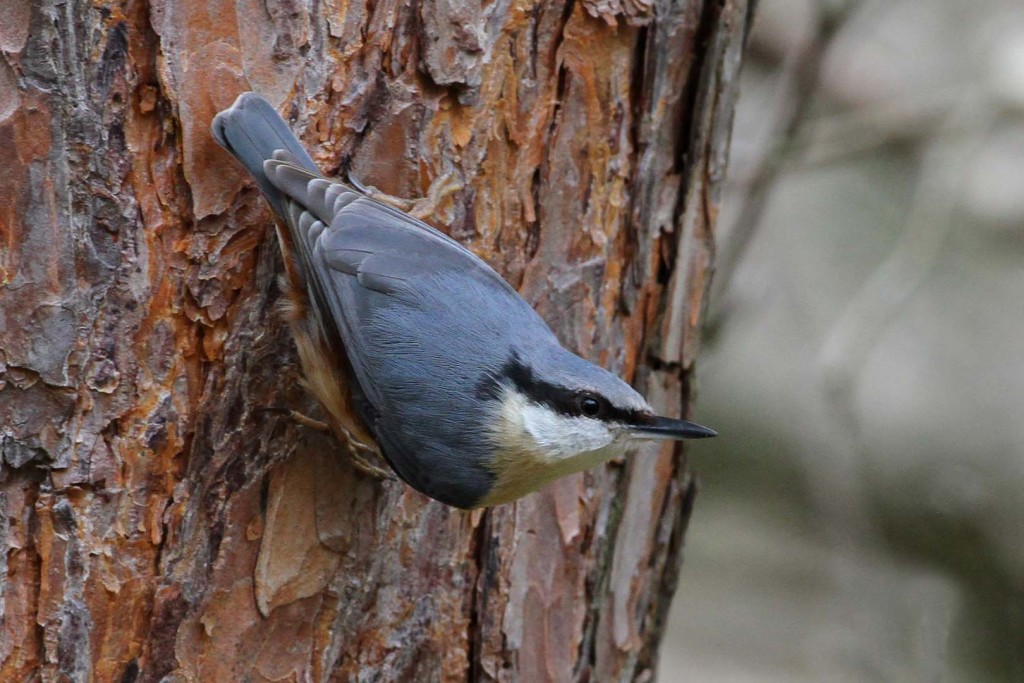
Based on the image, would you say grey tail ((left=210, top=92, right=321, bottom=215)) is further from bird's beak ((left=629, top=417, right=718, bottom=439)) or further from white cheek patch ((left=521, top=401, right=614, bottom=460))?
bird's beak ((left=629, top=417, right=718, bottom=439))

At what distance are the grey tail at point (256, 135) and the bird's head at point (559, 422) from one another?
0.55 metres

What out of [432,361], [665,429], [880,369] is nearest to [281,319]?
[432,361]

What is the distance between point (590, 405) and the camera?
2.13 meters

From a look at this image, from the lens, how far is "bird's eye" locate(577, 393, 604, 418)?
2.12 meters

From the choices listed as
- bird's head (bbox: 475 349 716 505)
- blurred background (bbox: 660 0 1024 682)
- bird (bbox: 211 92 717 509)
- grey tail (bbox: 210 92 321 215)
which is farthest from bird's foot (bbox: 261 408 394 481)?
blurred background (bbox: 660 0 1024 682)

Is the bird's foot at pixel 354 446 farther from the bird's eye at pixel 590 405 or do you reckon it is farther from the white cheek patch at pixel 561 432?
the bird's eye at pixel 590 405

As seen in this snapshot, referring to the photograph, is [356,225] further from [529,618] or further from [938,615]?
[938,615]

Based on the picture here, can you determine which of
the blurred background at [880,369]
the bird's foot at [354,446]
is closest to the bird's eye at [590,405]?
the bird's foot at [354,446]

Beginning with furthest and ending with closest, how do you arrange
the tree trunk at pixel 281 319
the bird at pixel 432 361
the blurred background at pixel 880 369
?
the blurred background at pixel 880 369, the bird at pixel 432 361, the tree trunk at pixel 281 319

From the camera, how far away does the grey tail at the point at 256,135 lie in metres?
1.88

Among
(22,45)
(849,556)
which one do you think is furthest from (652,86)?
(849,556)

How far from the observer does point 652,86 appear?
237 cm

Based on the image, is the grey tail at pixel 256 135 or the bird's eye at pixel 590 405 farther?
the bird's eye at pixel 590 405

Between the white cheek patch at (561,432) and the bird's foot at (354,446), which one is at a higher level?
the white cheek patch at (561,432)
